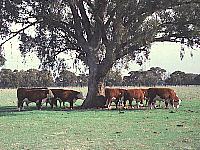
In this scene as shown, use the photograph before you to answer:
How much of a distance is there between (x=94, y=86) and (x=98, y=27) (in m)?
4.20

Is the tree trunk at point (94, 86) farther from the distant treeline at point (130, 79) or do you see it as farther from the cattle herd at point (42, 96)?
the distant treeline at point (130, 79)

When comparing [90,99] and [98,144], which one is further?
[90,99]

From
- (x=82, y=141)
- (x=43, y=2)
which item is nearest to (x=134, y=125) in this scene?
(x=82, y=141)

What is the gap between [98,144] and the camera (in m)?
12.2

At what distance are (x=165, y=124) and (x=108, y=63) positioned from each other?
479 inches

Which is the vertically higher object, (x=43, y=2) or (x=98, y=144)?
(x=43, y=2)

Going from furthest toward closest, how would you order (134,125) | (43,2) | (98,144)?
(43,2), (134,125), (98,144)

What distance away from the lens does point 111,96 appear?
30.1 meters

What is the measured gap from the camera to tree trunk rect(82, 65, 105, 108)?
1204 inches

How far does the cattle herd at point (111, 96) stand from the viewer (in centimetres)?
2897

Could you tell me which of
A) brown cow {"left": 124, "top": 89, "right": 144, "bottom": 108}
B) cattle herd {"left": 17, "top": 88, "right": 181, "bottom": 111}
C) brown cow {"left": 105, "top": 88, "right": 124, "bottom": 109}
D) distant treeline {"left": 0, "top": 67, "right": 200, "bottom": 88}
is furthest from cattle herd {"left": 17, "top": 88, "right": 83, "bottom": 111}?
distant treeline {"left": 0, "top": 67, "right": 200, "bottom": 88}

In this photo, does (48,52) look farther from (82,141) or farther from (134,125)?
(82,141)

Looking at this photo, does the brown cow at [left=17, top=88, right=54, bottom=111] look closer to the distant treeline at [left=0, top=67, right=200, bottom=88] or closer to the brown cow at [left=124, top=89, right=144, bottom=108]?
the brown cow at [left=124, top=89, right=144, bottom=108]

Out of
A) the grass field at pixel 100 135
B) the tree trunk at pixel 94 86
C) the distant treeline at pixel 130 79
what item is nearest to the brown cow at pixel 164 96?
the tree trunk at pixel 94 86
